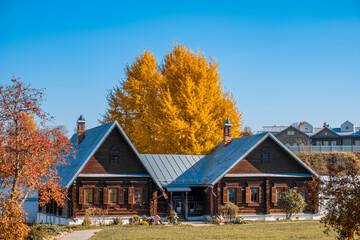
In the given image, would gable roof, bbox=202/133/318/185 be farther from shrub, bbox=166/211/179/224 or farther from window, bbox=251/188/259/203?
shrub, bbox=166/211/179/224

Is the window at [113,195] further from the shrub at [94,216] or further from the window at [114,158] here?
the window at [114,158]

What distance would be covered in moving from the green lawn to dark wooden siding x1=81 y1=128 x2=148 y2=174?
5002mm

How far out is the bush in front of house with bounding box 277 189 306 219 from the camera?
1272 inches

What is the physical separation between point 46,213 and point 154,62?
57.9 ft

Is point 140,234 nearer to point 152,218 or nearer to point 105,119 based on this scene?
point 152,218

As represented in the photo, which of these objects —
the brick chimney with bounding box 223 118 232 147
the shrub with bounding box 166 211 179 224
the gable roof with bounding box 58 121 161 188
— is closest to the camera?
the gable roof with bounding box 58 121 161 188

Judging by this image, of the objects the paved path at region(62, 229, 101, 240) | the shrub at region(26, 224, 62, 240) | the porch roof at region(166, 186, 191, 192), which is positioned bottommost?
the paved path at region(62, 229, 101, 240)

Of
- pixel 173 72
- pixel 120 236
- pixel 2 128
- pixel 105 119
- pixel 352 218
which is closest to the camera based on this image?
pixel 352 218

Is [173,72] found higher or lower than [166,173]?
higher

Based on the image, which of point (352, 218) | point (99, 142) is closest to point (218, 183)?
point (99, 142)

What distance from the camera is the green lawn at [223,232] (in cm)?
2311

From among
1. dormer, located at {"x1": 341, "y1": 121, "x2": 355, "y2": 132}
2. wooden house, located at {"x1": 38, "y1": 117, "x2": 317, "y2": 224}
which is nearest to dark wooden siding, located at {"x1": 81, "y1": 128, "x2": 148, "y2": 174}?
wooden house, located at {"x1": 38, "y1": 117, "x2": 317, "y2": 224}

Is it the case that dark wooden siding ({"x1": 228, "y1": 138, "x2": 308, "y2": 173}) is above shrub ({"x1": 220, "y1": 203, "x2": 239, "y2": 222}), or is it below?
above

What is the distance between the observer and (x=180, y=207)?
35.3m
